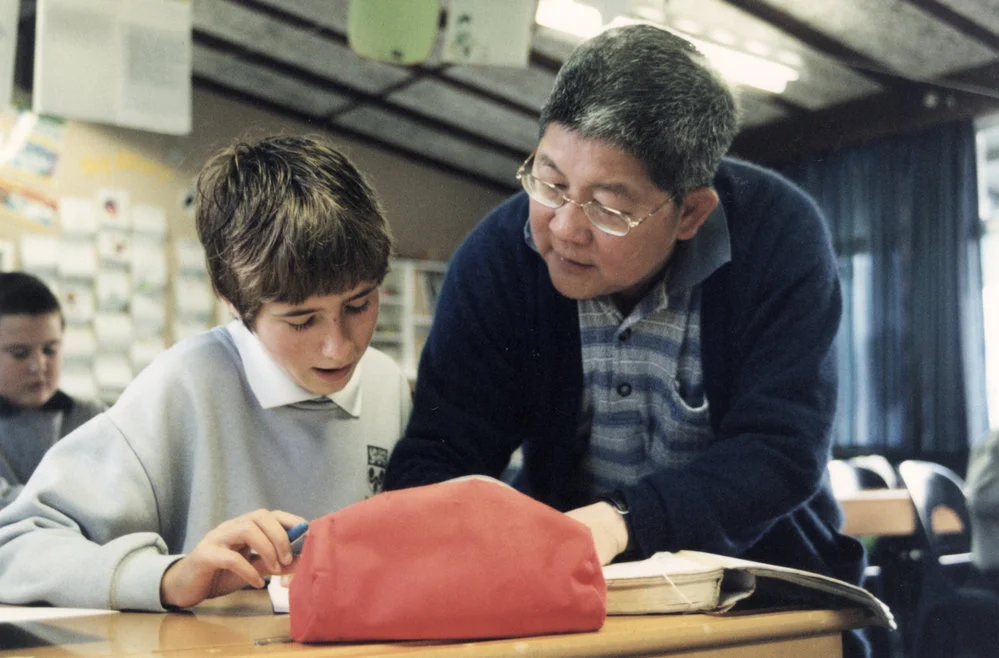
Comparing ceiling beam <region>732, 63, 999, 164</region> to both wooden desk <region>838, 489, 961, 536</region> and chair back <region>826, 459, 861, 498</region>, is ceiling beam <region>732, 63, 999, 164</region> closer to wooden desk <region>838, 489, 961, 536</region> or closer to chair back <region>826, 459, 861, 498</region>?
chair back <region>826, 459, 861, 498</region>

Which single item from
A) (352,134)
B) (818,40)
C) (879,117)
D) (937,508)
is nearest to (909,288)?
(879,117)

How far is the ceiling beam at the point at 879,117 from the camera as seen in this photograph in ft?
13.2

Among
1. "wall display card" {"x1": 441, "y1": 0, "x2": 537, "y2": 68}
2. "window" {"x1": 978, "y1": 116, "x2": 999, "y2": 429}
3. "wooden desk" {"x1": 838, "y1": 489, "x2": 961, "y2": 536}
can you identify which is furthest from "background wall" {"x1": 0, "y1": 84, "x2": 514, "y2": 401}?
"window" {"x1": 978, "y1": 116, "x2": 999, "y2": 429}

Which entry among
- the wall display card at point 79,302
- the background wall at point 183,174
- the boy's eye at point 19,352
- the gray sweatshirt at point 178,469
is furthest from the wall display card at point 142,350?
the gray sweatshirt at point 178,469

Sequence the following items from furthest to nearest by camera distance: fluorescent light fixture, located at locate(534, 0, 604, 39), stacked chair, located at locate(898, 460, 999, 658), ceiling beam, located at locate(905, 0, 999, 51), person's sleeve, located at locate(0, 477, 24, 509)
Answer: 1. ceiling beam, located at locate(905, 0, 999, 51)
2. fluorescent light fixture, located at locate(534, 0, 604, 39)
3. stacked chair, located at locate(898, 460, 999, 658)
4. person's sleeve, located at locate(0, 477, 24, 509)

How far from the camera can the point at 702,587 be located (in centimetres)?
66

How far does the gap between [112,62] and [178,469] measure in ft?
3.47

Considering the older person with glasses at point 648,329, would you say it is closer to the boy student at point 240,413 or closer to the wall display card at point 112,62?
the boy student at point 240,413

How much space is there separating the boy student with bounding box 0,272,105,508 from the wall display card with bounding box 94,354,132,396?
1.63m

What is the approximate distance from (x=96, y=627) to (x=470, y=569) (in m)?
0.26

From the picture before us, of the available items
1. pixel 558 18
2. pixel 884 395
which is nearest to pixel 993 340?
pixel 884 395

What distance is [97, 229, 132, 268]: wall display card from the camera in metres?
4.30

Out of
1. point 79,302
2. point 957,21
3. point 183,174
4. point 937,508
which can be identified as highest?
point 957,21

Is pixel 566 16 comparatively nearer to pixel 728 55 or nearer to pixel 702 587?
pixel 728 55
